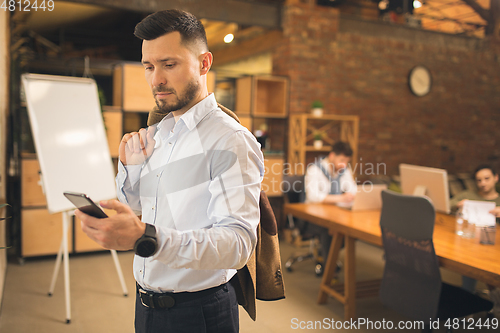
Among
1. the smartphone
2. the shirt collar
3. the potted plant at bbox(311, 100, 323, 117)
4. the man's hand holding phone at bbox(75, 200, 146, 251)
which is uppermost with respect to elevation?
the potted plant at bbox(311, 100, 323, 117)

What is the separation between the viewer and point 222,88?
22.5 feet

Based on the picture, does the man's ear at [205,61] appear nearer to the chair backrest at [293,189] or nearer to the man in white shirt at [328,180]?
the man in white shirt at [328,180]

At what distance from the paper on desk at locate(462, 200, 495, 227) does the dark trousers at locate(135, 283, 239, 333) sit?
6.37 ft

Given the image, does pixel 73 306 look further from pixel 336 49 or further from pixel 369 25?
pixel 369 25

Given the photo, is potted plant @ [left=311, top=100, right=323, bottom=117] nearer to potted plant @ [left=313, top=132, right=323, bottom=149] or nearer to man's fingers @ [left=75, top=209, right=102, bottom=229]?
potted plant @ [left=313, top=132, right=323, bottom=149]

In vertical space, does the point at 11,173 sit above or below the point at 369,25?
below

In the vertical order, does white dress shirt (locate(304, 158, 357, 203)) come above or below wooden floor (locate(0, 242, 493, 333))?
above

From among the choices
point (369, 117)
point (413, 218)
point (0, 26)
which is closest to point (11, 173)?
point (0, 26)

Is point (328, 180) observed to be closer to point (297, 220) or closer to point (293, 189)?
point (293, 189)

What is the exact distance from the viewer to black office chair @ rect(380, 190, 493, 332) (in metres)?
2.08

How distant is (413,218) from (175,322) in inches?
60.2

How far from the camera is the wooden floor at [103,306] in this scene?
2.73m

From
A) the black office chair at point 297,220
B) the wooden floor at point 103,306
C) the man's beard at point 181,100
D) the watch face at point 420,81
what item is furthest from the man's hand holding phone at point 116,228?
the watch face at point 420,81

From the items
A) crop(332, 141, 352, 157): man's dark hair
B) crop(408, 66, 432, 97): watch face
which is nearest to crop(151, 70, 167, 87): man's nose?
crop(332, 141, 352, 157): man's dark hair
